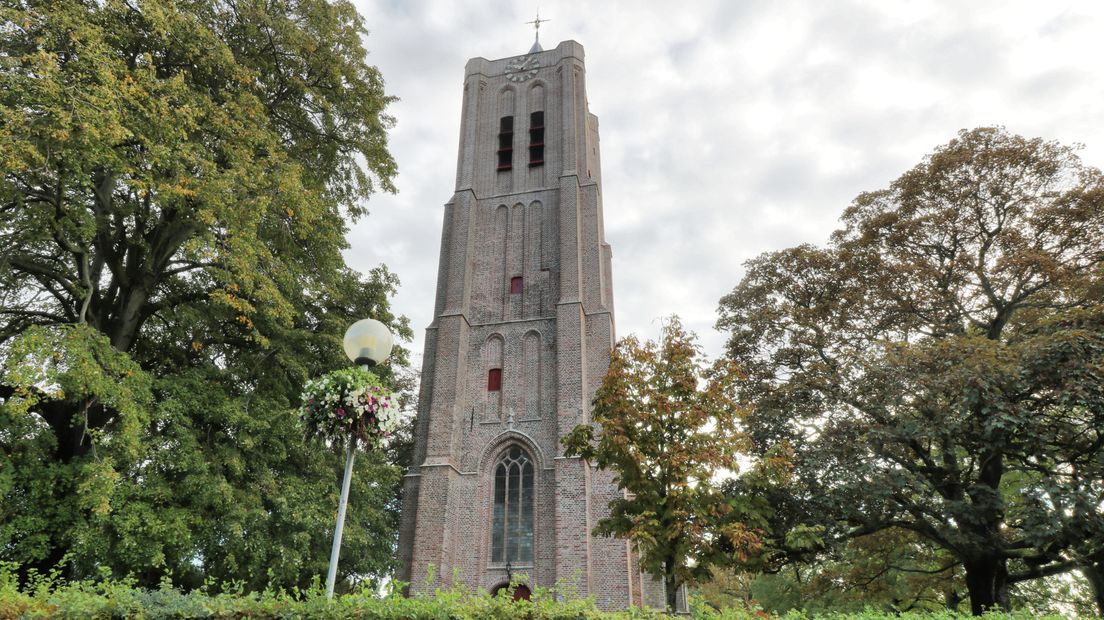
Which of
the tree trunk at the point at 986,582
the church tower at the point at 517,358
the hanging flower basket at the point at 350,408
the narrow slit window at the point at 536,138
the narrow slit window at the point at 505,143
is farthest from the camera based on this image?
the narrow slit window at the point at 505,143

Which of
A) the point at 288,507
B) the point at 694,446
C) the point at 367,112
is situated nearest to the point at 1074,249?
the point at 694,446

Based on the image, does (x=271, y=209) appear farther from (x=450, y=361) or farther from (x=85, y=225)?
(x=450, y=361)

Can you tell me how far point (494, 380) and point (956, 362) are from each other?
46.3ft

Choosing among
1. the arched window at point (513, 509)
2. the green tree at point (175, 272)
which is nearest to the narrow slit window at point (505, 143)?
the green tree at point (175, 272)

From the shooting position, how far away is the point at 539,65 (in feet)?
98.6

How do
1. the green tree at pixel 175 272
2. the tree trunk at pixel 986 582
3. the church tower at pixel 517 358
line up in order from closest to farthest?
the green tree at pixel 175 272 → the tree trunk at pixel 986 582 → the church tower at pixel 517 358

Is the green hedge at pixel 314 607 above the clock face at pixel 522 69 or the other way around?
the other way around

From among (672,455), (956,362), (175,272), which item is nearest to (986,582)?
(956,362)

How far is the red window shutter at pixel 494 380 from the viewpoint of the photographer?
73.7 ft

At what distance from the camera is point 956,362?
1328 cm

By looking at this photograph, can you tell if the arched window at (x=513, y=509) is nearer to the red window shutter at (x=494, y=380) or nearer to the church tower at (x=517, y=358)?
the church tower at (x=517, y=358)

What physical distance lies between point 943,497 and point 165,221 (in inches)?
704

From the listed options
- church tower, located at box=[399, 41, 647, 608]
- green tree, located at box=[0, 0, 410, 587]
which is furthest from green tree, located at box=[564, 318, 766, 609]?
green tree, located at box=[0, 0, 410, 587]

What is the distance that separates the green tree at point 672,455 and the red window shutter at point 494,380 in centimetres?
910
